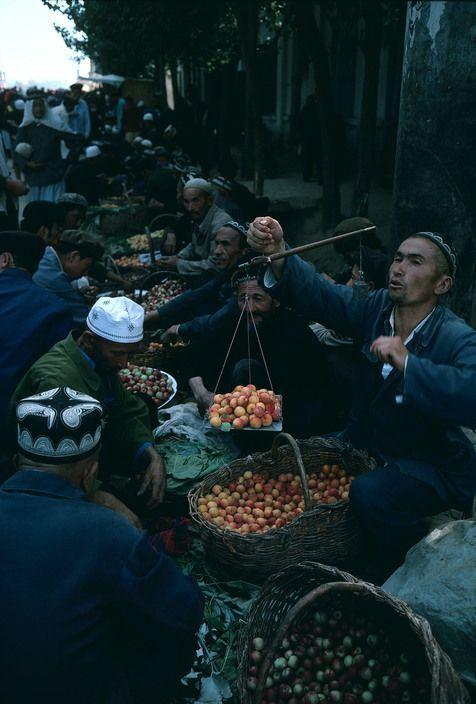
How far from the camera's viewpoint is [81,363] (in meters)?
3.18

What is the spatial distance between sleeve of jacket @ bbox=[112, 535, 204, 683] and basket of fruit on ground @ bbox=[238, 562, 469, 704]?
0.29 metres

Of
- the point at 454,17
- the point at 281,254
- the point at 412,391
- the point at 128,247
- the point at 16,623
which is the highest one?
the point at 454,17

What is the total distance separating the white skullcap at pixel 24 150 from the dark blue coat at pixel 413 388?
26.9 feet

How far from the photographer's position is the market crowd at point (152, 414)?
1873 mm

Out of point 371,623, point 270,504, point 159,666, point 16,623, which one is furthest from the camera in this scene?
point 270,504

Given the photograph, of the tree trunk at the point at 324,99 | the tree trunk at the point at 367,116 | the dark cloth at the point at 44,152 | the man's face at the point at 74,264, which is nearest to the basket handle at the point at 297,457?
the man's face at the point at 74,264

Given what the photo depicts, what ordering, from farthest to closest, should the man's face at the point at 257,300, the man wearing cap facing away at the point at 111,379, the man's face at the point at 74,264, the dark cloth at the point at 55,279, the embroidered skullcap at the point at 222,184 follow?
the embroidered skullcap at the point at 222,184 < the man's face at the point at 74,264 < the dark cloth at the point at 55,279 < the man's face at the point at 257,300 < the man wearing cap facing away at the point at 111,379

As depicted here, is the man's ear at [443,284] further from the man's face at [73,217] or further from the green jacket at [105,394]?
the man's face at [73,217]

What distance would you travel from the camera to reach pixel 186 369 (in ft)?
17.7

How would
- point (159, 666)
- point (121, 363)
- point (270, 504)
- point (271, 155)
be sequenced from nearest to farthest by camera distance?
point (159, 666) → point (121, 363) → point (270, 504) → point (271, 155)

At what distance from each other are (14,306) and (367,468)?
2.06 metres

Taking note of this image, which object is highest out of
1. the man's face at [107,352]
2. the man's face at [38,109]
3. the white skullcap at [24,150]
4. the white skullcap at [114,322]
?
the man's face at [38,109]

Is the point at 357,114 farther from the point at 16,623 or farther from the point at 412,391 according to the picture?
the point at 16,623

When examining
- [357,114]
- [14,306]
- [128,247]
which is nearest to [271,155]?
[357,114]
